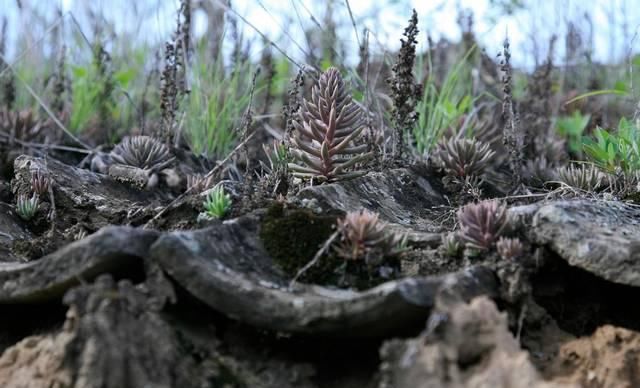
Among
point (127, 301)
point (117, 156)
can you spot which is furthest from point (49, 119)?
point (127, 301)

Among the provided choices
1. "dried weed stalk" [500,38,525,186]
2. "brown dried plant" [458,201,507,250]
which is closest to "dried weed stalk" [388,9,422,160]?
"dried weed stalk" [500,38,525,186]

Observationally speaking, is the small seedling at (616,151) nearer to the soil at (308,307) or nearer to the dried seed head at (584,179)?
the dried seed head at (584,179)

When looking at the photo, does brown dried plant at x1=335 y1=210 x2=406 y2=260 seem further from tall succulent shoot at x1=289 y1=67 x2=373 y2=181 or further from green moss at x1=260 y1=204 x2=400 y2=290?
tall succulent shoot at x1=289 y1=67 x2=373 y2=181

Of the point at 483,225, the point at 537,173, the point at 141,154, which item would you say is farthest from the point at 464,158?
the point at 141,154

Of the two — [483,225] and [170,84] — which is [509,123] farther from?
[170,84]

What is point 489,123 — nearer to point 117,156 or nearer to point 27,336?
point 117,156

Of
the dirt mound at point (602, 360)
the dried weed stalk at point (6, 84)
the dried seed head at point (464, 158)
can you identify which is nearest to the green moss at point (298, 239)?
the dirt mound at point (602, 360)

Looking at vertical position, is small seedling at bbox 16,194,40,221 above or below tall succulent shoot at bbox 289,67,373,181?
below
